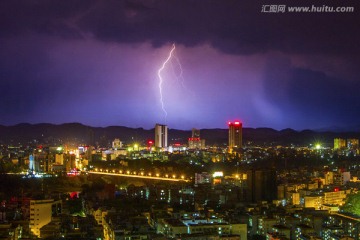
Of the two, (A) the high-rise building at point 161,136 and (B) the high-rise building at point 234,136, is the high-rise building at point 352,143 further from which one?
(A) the high-rise building at point 161,136

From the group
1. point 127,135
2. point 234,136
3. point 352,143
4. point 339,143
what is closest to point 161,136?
point 234,136

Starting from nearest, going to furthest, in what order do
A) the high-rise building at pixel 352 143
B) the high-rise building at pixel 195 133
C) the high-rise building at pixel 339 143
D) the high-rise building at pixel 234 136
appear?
the high-rise building at pixel 352 143 < the high-rise building at pixel 339 143 < the high-rise building at pixel 234 136 < the high-rise building at pixel 195 133

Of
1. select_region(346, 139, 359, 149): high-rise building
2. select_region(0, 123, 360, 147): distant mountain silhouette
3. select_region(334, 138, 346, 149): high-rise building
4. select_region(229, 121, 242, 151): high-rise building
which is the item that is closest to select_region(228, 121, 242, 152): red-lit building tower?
select_region(229, 121, 242, 151): high-rise building

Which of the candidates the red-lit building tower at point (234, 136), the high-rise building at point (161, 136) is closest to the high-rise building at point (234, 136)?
the red-lit building tower at point (234, 136)

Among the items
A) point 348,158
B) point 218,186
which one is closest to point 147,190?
point 218,186

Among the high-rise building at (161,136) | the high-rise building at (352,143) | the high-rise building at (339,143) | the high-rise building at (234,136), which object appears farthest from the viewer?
the high-rise building at (234,136)

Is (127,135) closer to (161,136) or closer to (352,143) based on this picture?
(161,136)
